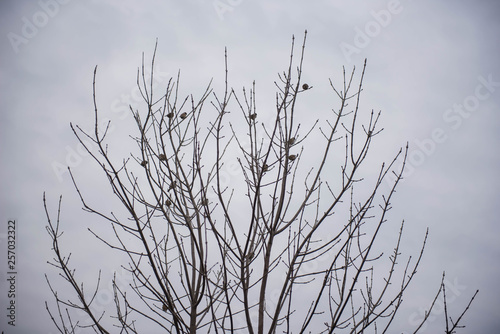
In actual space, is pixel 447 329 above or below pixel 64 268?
below

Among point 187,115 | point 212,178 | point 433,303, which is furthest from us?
point 187,115

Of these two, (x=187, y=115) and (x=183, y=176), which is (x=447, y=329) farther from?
(x=187, y=115)

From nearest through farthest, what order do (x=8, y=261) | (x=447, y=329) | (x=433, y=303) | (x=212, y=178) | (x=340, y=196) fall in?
(x=447, y=329), (x=340, y=196), (x=433, y=303), (x=212, y=178), (x=8, y=261)

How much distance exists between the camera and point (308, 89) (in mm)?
2711

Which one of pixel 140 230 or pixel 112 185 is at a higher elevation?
pixel 112 185

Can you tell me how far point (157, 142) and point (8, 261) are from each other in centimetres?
592

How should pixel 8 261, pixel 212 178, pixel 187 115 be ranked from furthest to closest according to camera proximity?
pixel 8 261 → pixel 187 115 → pixel 212 178

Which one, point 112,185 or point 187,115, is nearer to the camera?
point 112,185

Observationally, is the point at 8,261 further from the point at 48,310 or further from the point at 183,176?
the point at 183,176

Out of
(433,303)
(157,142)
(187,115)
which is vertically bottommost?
(433,303)

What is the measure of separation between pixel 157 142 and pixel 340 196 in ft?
4.79

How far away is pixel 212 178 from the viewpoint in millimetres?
2701

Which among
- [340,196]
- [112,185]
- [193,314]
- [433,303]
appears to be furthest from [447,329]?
[112,185]

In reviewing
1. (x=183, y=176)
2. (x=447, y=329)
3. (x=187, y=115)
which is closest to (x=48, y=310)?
(x=183, y=176)
